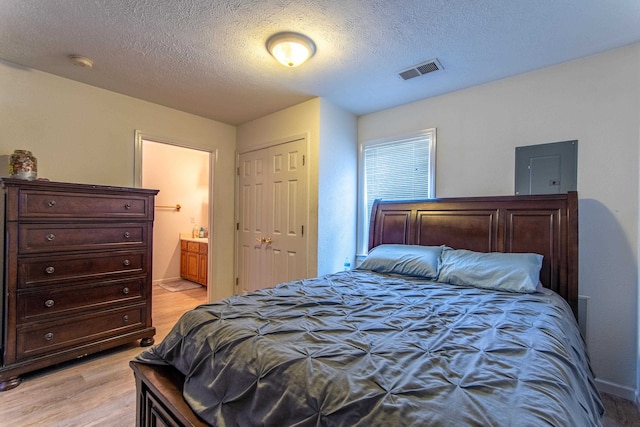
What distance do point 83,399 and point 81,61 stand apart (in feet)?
8.20

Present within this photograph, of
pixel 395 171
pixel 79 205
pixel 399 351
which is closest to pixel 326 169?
pixel 395 171

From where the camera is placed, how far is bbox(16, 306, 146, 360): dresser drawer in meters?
2.21

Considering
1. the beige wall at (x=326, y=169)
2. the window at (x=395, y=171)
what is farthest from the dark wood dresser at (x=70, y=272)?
the window at (x=395, y=171)

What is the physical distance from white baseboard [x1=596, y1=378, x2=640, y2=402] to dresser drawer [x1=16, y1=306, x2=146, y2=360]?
3.81 m

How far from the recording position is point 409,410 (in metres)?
0.74

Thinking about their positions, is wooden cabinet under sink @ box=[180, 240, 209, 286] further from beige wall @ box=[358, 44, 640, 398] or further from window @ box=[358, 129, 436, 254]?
beige wall @ box=[358, 44, 640, 398]

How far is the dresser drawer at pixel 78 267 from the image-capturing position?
222cm

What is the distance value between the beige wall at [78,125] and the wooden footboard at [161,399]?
2.22 m

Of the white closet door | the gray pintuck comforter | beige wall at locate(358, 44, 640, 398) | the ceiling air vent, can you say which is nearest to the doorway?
the white closet door

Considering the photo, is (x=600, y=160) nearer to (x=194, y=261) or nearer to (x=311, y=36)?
(x=311, y=36)

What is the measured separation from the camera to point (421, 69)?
2.49 meters

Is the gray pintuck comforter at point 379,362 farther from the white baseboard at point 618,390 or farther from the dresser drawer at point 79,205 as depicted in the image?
the dresser drawer at point 79,205

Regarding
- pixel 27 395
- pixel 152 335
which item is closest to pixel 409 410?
pixel 27 395

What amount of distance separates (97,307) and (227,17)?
8.26ft
